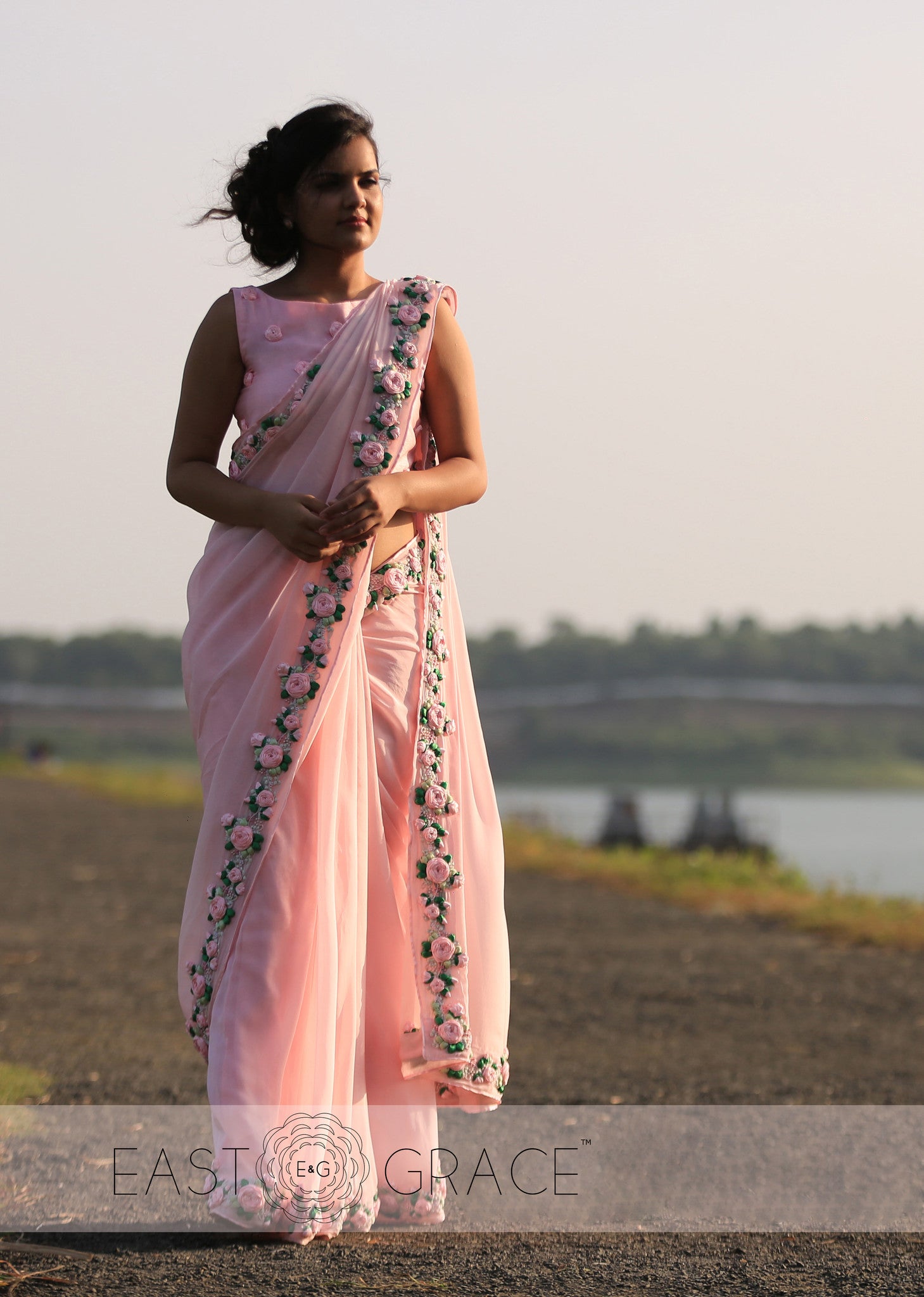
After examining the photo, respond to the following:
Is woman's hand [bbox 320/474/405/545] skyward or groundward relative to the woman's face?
groundward

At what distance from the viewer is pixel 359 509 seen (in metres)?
2.74

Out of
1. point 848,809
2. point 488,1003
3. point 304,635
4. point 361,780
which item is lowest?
point 848,809

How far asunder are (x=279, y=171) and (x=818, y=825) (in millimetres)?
25787

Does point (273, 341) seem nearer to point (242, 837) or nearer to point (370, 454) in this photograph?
point (370, 454)

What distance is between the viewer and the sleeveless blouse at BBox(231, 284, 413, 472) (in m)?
2.90

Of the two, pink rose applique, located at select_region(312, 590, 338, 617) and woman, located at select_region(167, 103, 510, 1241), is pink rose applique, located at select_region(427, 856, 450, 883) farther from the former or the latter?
pink rose applique, located at select_region(312, 590, 338, 617)

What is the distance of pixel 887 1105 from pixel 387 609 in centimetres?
212

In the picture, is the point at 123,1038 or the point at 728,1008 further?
the point at 728,1008

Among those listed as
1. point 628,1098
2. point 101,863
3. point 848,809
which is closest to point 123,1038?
point 628,1098

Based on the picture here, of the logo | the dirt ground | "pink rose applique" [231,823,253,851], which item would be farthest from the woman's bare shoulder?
the dirt ground

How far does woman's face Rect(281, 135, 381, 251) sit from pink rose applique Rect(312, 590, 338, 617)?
2.34 feet

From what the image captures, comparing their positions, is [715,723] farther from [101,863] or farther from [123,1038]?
[123,1038]

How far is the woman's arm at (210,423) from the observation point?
2852 mm

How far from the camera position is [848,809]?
3409 cm
